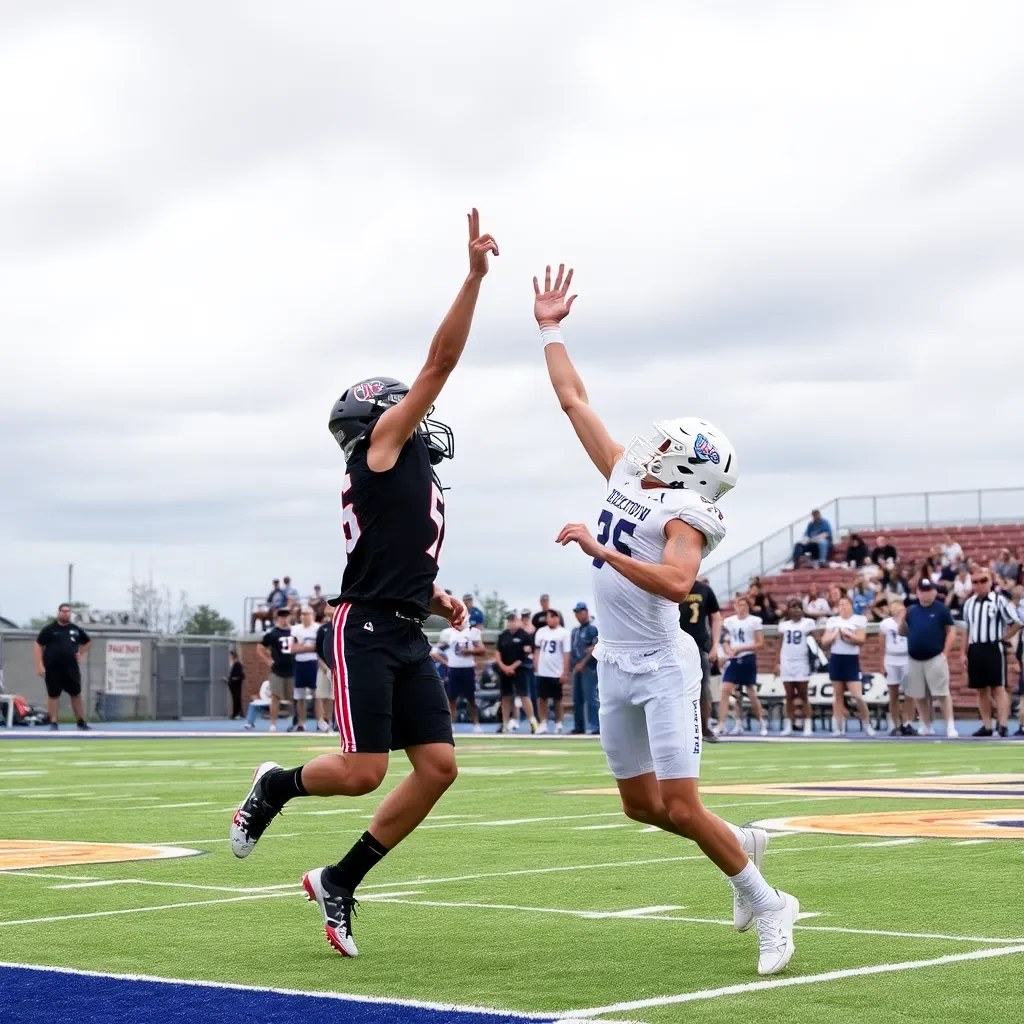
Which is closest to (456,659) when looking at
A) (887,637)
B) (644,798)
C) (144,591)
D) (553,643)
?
(553,643)

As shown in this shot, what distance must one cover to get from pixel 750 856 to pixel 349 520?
1.88 meters

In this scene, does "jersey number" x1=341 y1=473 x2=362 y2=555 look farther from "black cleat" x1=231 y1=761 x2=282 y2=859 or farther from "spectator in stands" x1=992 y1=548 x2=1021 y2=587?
"spectator in stands" x1=992 y1=548 x2=1021 y2=587

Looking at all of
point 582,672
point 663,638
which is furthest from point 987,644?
point 663,638

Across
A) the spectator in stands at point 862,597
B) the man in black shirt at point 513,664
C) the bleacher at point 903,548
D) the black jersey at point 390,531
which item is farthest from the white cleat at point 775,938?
the bleacher at point 903,548

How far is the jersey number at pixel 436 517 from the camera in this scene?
21.1 feet

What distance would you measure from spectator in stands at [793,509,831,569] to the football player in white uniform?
36.9m

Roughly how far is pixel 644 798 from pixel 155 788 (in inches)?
370

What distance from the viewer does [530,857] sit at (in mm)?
9055

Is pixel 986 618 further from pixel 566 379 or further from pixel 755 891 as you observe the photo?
pixel 755 891

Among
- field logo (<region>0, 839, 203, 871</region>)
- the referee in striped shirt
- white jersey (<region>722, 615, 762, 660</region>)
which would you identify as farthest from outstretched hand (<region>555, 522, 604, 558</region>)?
white jersey (<region>722, 615, 762, 660</region>)

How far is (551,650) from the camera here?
2931 cm

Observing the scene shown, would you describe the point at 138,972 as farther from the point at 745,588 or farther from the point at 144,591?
the point at 144,591

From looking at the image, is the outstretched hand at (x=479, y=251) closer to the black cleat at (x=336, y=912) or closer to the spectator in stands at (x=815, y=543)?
the black cleat at (x=336, y=912)

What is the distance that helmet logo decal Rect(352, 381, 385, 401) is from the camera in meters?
6.49
